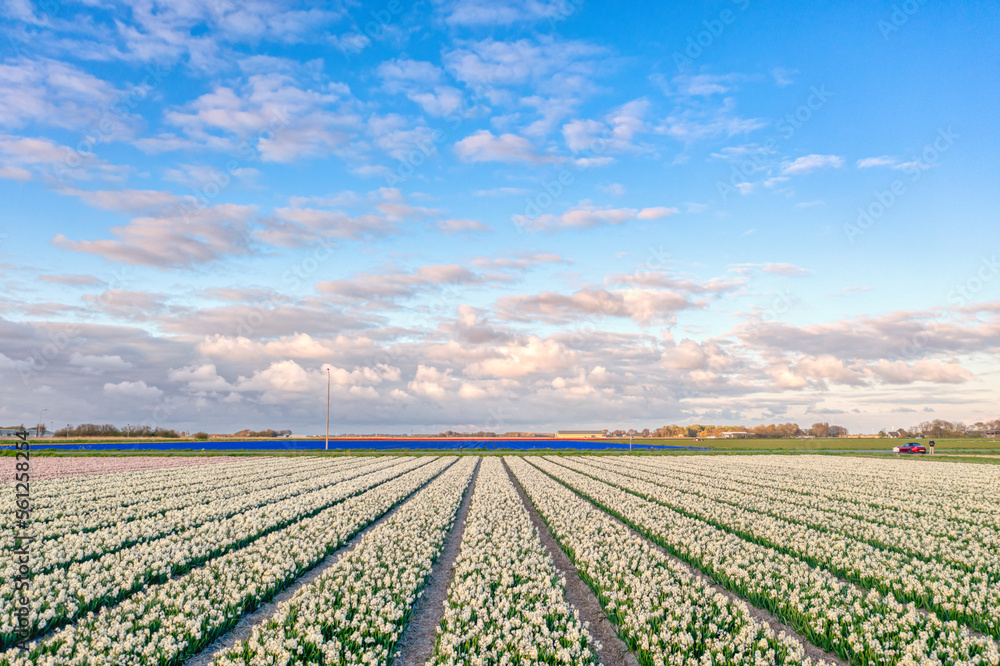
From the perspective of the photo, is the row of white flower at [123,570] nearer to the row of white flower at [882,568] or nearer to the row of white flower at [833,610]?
the row of white flower at [833,610]

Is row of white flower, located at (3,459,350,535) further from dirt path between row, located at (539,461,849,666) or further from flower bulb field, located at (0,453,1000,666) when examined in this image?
dirt path between row, located at (539,461,849,666)

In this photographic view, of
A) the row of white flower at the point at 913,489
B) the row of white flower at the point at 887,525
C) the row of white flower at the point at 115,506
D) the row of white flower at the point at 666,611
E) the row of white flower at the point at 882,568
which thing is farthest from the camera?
the row of white flower at the point at 913,489

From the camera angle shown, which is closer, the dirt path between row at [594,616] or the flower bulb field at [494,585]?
the flower bulb field at [494,585]

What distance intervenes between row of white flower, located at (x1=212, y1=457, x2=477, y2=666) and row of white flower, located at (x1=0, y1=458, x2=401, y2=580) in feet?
21.3

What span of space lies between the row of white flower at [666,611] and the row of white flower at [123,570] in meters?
9.27

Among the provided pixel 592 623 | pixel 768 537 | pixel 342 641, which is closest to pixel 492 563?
pixel 592 623

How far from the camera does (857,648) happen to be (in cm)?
780

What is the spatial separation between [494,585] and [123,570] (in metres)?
7.94

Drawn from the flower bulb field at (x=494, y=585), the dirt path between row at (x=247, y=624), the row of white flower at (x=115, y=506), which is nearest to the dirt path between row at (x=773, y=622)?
the flower bulb field at (x=494, y=585)

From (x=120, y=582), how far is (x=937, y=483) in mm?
42224

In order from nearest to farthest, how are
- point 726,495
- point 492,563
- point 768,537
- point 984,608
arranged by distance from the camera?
1. point 984,608
2. point 492,563
3. point 768,537
4. point 726,495

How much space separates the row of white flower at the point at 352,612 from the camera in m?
7.43

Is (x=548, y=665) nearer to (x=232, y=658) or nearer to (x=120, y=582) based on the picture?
(x=232, y=658)

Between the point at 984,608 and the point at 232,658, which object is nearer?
the point at 232,658
